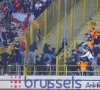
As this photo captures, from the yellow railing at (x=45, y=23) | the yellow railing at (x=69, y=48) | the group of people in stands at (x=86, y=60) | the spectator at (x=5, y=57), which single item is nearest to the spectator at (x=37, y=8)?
Answer: the yellow railing at (x=45, y=23)

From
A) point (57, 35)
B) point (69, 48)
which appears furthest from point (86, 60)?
point (57, 35)

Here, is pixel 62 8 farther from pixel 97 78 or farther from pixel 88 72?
pixel 97 78

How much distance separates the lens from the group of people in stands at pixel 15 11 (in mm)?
33094

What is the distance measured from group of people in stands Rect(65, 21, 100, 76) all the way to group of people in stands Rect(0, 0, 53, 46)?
433 centimetres

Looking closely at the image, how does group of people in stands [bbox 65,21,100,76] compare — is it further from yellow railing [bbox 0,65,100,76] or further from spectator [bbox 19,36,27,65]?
spectator [bbox 19,36,27,65]

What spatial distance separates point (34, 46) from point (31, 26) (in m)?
1.77

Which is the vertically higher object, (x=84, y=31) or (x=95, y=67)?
(x=84, y=31)

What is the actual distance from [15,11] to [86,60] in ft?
23.9

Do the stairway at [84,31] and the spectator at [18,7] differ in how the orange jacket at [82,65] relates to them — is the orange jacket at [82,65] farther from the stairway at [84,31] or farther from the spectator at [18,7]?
the spectator at [18,7]

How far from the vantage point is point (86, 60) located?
29.3 meters

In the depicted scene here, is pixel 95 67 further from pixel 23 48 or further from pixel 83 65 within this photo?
pixel 23 48

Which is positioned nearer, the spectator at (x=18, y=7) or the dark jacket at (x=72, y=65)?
the dark jacket at (x=72, y=65)

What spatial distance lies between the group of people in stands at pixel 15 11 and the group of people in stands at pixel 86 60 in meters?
4.33

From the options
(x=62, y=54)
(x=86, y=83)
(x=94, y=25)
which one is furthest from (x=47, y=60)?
(x=86, y=83)
